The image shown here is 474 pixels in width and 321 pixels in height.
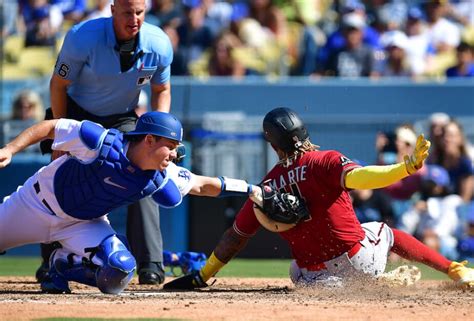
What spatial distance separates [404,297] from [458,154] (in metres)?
6.43

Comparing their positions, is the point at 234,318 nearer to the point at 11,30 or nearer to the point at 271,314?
the point at 271,314

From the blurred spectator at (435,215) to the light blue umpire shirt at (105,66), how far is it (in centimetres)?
550

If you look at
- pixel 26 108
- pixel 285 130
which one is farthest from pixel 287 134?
pixel 26 108

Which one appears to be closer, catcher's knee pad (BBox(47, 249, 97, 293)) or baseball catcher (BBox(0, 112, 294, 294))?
baseball catcher (BBox(0, 112, 294, 294))

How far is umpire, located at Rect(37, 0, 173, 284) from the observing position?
7.82 m

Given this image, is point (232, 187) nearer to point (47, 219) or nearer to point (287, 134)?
point (287, 134)

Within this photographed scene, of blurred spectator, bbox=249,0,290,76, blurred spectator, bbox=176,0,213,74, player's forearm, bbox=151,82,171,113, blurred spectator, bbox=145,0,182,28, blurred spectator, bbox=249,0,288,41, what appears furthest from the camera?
blurred spectator, bbox=145,0,182,28

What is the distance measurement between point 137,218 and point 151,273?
49cm

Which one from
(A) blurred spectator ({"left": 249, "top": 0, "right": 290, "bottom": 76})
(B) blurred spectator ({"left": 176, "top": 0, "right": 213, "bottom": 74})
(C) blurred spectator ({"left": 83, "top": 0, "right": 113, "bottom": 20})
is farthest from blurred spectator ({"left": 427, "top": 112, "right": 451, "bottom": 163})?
(C) blurred spectator ({"left": 83, "top": 0, "right": 113, "bottom": 20})

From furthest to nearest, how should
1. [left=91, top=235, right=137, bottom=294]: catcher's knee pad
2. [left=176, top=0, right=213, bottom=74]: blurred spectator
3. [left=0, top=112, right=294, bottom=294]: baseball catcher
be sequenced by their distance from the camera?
[left=176, top=0, right=213, bottom=74]: blurred spectator < [left=91, top=235, right=137, bottom=294]: catcher's knee pad < [left=0, top=112, right=294, bottom=294]: baseball catcher

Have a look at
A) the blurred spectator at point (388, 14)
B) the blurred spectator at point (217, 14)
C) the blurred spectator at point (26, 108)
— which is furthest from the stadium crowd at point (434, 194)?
the blurred spectator at point (26, 108)

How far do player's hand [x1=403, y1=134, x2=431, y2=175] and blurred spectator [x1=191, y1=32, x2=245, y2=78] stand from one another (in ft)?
29.3

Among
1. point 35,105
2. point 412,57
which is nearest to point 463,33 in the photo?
point 412,57

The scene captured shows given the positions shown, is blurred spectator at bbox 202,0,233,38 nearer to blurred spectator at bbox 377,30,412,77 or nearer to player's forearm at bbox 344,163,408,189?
blurred spectator at bbox 377,30,412,77
